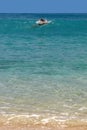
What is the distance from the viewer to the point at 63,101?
1196cm

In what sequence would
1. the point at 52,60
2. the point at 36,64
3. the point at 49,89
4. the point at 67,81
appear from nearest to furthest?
the point at 49,89, the point at 67,81, the point at 36,64, the point at 52,60

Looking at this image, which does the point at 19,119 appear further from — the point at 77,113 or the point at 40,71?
the point at 40,71

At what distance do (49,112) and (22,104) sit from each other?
121 centimetres

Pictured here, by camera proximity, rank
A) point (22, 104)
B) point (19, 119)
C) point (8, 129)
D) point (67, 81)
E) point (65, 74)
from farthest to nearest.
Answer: point (65, 74) < point (67, 81) < point (22, 104) < point (19, 119) < point (8, 129)

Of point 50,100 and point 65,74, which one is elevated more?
point 65,74

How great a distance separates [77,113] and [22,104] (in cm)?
178

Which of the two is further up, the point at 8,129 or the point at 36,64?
the point at 36,64

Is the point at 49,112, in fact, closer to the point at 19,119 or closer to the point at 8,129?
the point at 19,119

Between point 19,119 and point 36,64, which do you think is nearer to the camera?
point 19,119

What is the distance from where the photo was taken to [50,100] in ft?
39.9

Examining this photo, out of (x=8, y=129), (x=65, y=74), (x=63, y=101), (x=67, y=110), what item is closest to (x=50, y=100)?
(x=63, y=101)

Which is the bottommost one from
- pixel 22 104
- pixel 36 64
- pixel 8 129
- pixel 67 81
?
pixel 8 129

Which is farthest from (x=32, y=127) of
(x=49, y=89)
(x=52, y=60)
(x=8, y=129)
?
(x=52, y=60)

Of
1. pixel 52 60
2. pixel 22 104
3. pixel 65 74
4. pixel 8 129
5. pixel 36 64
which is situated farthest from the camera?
pixel 52 60
